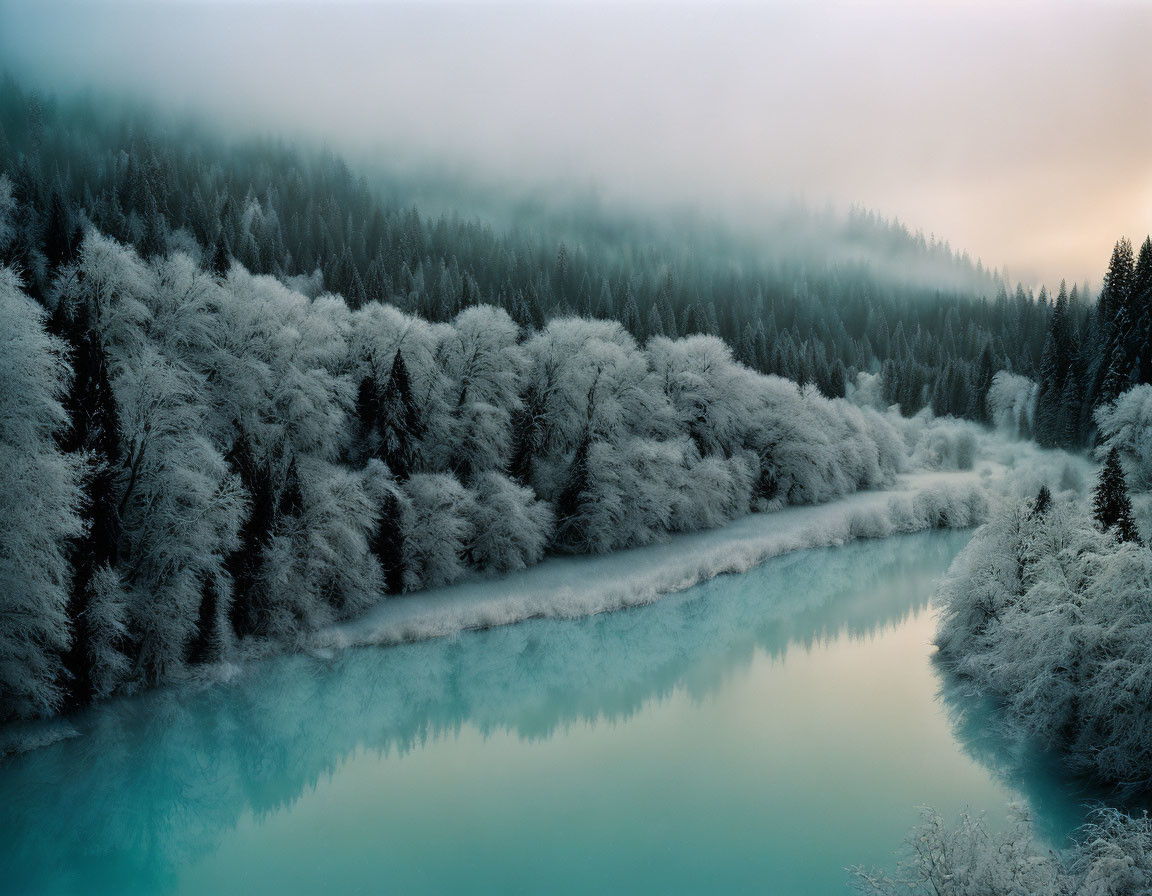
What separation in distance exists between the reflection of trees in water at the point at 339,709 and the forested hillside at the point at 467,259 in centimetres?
1979

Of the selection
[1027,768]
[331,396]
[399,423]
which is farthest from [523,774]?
[331,396]

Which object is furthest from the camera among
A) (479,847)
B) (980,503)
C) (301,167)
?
(301,167)

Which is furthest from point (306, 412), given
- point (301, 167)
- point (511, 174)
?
point (511, 174)

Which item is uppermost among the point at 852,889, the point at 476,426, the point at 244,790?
the point at 476,426

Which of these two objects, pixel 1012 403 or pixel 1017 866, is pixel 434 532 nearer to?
pixel 1017 866

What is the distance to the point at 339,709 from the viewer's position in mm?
22266

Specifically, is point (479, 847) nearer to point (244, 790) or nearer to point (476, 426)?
point (244, 790)

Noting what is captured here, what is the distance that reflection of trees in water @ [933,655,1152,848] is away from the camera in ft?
51.2

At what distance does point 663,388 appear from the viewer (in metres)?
45.5

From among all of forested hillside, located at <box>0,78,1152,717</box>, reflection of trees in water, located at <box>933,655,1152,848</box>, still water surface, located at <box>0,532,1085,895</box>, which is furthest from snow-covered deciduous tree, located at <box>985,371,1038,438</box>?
reflection of trees in water, located at <box>933,655,1152,848</box>

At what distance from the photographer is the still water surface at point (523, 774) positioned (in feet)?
48.2

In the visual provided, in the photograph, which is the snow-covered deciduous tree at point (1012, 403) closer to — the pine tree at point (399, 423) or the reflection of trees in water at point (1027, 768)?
the reflection of trees in water at point (1027, 768)

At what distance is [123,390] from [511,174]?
79754 mm

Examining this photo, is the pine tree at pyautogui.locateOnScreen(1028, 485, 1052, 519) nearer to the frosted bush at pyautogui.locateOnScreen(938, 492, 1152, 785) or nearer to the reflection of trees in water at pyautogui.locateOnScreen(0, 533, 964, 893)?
the frosted bush at pyautogui.locateOnScreen(938, 492, 1152, 785)
